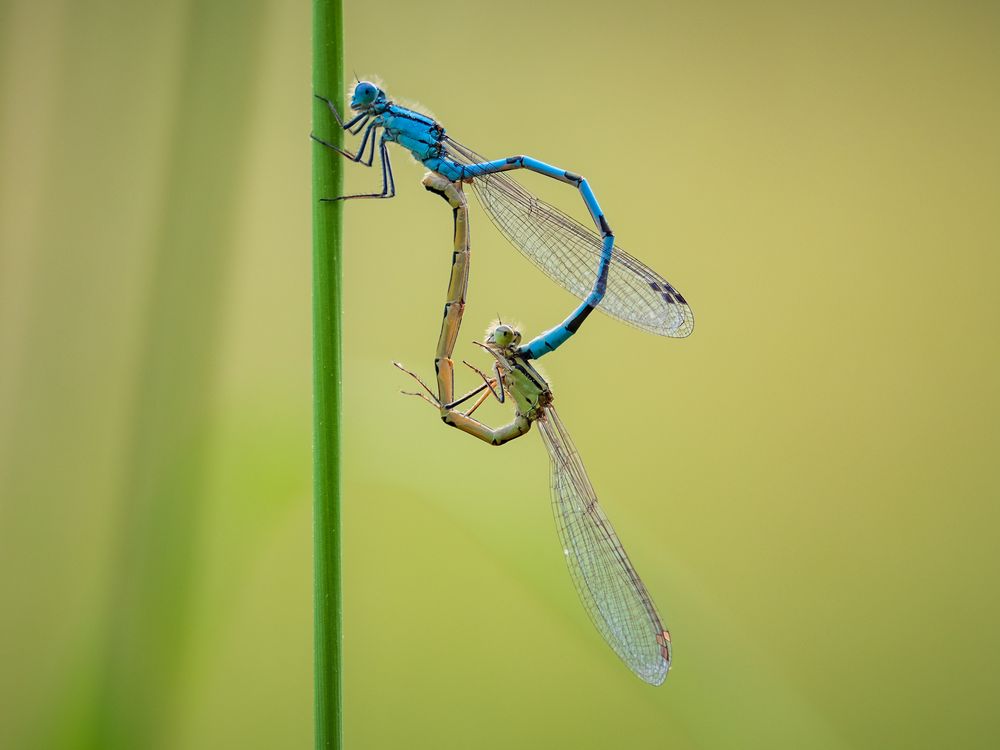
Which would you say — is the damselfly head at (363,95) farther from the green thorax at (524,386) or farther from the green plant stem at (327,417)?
the green plant stem at (327,417)

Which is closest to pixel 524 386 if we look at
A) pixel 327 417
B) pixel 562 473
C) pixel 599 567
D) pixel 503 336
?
pixel 503 336

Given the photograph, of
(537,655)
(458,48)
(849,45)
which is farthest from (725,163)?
(537,655)

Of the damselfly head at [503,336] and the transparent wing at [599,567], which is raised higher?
the damselfly head at [503,336]

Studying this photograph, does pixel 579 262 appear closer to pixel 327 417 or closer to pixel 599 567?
pixel 599 567

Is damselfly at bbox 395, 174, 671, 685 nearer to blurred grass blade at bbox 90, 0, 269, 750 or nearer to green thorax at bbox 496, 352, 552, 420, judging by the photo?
green thorax at bbox 496, 352, 552, 420

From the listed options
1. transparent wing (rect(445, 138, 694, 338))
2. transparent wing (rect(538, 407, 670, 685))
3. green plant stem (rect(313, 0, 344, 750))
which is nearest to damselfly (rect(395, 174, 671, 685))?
transparent wing (rect(538, 407, 670, 685))

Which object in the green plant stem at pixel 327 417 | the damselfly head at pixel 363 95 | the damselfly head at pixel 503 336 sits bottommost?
the green plant stem at pixel 327 417

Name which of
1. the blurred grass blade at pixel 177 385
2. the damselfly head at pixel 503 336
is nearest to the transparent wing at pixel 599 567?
the damselfly head at pixel 503 336
